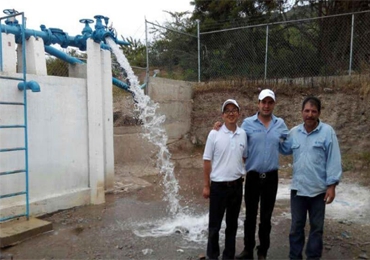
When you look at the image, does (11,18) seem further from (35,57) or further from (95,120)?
(95,120)

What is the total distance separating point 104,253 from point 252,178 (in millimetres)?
1920

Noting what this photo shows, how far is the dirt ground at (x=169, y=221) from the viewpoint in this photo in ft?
13.3

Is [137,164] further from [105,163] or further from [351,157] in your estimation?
[351,157]

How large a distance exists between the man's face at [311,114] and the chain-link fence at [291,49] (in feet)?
22.0

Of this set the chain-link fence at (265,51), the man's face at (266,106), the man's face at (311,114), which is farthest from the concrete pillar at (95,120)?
the man's face at (311,114)

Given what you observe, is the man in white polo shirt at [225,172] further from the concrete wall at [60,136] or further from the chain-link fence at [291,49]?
the chain-link fence at [291,49]

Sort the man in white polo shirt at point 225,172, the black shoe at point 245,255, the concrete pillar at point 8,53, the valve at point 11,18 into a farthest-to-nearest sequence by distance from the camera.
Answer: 1. the valve at point 11,18
2. the concrete pillar at point 8,53
3. the black shoe at point 245,255
4. the man in white polo shirt at point 225,172

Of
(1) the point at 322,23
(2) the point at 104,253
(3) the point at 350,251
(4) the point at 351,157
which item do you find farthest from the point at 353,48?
(2) the point at 104,253

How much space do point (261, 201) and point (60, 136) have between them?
351cm

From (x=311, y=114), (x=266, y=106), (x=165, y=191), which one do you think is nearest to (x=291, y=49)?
(x=165, y=191)

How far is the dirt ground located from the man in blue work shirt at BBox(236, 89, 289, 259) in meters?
0.54

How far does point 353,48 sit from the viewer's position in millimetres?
9414

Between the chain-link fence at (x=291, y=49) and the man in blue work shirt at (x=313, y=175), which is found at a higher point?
the chain-link fence at (x=291, y=49)

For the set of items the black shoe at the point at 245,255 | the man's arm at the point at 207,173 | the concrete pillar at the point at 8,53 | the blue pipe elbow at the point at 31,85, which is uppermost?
the concrete pillar at the point at 8,53
